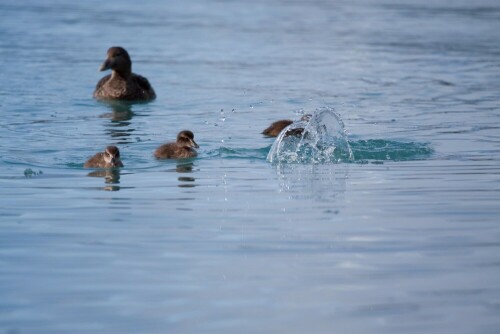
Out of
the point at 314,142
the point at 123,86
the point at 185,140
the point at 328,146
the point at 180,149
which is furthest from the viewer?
the point at 123,86

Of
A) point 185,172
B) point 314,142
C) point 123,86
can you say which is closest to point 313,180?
point 185,172

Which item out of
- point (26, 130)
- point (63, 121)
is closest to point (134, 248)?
point (26, 130)

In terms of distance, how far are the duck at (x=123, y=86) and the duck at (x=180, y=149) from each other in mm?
6901

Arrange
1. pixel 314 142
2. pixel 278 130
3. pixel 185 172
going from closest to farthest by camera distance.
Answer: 1. pixel 185 172
2. pixel 314 142
3. pixel 278 130

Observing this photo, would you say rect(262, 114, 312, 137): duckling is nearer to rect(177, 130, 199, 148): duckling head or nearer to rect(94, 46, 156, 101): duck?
rect(177, 130, 199, 148): duckling head

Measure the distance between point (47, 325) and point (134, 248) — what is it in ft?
6.34

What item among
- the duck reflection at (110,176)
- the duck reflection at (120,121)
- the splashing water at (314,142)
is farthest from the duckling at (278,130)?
the duck reflection at (110,176)

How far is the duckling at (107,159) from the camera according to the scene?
12719 millimetres

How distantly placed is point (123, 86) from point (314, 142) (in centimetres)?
709

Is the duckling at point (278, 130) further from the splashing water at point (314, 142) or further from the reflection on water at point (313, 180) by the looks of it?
the reflection on water at point (313, 180)

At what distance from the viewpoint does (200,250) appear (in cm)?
891

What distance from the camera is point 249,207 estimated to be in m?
10.8

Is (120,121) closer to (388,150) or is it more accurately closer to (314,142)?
(314,142)

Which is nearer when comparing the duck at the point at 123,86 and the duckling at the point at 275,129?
the duckling at the point at 275,129
